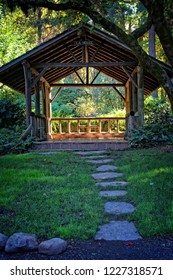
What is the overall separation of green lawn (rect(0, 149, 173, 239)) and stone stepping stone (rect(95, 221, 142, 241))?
0.23ft

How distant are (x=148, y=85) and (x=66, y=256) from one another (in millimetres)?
11613

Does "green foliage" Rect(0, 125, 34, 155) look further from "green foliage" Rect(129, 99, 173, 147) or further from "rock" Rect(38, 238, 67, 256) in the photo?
"rock" Rect(38, 238, 67, 256)

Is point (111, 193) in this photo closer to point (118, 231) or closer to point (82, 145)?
point (118, 231)

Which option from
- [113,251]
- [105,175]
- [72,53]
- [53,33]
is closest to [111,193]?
[105,175]

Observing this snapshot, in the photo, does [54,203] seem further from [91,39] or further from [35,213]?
[91,39]

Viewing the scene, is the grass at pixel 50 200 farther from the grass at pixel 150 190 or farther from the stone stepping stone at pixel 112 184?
the grass at pixel 150 190

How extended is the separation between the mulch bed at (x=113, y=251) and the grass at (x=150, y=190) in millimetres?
225

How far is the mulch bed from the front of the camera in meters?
2.92

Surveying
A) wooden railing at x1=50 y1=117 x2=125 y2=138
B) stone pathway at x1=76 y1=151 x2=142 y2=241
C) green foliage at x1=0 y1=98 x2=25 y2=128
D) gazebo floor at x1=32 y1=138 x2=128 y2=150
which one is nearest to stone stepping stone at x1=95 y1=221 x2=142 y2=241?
stone pathway at x1=76 y1=151 x2=142 y2=241

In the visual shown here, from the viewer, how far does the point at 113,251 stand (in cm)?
303

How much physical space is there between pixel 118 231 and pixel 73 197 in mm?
1265

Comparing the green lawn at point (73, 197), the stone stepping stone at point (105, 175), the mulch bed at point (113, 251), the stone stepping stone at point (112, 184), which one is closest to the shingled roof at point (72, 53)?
the green lawn at point (73, 197)

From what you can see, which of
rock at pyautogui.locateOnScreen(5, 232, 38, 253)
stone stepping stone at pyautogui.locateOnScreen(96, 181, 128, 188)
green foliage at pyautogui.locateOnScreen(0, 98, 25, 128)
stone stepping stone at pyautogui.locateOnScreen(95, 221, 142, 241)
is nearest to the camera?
rock at pyautogui.locateOnScreen(5, 232, 38, 253)

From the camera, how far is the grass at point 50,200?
3533 mm
